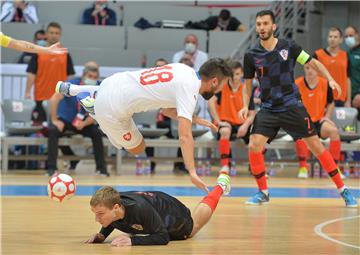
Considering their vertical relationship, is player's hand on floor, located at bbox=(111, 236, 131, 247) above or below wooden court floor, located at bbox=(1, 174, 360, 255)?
above

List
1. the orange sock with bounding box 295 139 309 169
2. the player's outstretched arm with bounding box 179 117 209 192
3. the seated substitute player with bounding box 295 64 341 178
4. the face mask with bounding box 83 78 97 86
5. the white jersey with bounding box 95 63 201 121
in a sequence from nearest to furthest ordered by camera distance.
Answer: the player's outstretched arm with bounding box 179 117 209 192
the white jersey with bounding box 95 63 201 121
the face mask with bounding box 83 78 97 86
the seated substitute player with bounding box 295 64 341 178
the orange sock with bounding box 295 139 309 169

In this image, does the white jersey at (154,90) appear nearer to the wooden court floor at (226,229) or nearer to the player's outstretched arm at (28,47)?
the player's outstretched arm at (28,47)

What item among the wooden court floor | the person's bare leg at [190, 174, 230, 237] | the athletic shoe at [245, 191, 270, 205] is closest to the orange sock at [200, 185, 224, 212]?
the person's bare leg at [190, 174, 230, 237]

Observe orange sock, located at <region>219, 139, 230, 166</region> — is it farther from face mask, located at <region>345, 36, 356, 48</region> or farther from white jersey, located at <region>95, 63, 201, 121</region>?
white jersey, located at <region>95, 63, 201, 121</region>

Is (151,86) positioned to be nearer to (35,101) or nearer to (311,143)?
A: (311,143)

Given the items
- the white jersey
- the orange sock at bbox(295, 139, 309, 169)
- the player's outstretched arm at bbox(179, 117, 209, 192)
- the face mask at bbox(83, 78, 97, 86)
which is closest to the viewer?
the player's outstretched arm at bbox(179, 117, 209, 192)

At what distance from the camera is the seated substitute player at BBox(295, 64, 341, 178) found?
12.1 m

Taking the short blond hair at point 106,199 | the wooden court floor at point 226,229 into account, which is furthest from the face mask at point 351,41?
the short blond hair at point 106,199

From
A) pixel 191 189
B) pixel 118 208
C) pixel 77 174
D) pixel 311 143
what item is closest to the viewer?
pixel 118 208

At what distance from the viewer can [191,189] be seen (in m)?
9.93

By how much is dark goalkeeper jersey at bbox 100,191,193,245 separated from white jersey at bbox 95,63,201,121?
711 millimetres

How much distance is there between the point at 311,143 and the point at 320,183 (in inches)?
137

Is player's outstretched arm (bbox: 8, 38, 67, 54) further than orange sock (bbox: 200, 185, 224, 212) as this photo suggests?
Yes

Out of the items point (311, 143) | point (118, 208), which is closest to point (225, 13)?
point (311, 143)
